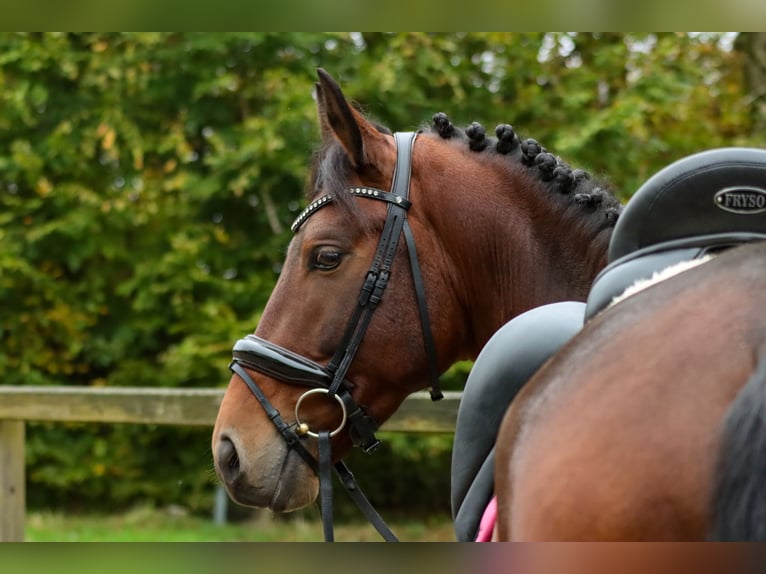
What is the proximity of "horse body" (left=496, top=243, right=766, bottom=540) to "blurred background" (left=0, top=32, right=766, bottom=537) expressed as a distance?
5.22 metres

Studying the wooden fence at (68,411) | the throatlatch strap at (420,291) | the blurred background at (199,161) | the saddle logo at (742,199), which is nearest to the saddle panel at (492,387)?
the saddle logo at (742,199)

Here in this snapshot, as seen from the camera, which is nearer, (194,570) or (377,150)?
(194,570)

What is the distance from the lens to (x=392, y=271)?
2.31m

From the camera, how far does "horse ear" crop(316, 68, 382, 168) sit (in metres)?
2.30

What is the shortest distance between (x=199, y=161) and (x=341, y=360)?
5.28 meters

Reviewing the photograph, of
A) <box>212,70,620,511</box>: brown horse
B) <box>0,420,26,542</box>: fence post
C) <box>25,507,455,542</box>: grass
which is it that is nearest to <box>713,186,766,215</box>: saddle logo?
<box>212,70,620,511</box>: brown horse

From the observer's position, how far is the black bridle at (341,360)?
227 centimetres

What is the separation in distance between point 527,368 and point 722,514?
690 mm

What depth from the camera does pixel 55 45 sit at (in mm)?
6922

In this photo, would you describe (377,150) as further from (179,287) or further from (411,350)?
(179,287)

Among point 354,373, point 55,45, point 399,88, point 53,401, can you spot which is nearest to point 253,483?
point 354,373

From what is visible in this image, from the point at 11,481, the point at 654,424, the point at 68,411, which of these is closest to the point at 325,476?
the point at 654,424

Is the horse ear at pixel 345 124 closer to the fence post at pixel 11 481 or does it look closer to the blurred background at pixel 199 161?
the fence post at pixel 11 481
